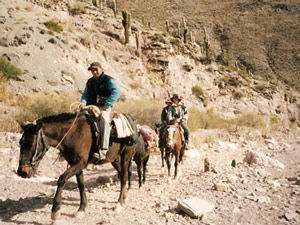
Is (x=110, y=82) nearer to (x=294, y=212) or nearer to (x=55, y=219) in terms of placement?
(x=55, y=219)

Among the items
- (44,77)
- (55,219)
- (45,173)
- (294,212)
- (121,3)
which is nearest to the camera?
(55,219)

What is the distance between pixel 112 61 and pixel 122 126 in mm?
23515

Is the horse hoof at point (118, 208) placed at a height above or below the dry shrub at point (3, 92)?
below

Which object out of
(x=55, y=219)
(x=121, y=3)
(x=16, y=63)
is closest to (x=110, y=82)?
(x=55, y=219)

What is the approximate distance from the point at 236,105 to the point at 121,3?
52.0 m

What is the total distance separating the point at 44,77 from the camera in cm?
1892

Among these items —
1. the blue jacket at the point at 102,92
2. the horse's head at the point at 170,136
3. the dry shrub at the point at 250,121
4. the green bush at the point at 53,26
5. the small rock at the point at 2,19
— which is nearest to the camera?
the blue jacket at the point at 102,92

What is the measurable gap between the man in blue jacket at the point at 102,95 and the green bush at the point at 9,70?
1494cm

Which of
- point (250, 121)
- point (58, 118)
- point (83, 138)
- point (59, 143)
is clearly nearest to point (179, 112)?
Result: point (83, 138)

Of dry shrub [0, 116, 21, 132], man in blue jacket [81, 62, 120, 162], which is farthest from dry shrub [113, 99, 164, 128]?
man in blue jacket [81, 62, 120, 162]

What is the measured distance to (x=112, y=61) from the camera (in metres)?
27.6

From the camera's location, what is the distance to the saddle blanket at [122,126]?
4986 millimetres

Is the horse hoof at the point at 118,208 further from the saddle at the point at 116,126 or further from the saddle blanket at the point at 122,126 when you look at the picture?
the saddle blanket at the point at 122,126

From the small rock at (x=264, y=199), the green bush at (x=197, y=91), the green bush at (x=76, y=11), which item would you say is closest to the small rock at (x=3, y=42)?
the green bush at (x=76, y=11)
